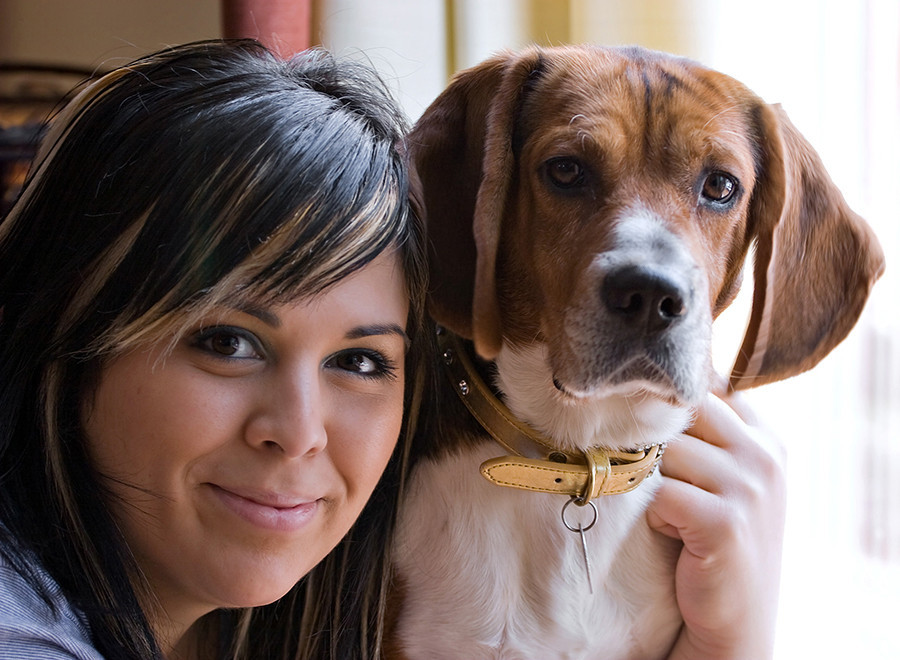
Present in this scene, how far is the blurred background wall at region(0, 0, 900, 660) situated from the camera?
4.54 ft

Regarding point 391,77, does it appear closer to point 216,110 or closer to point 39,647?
point 216,110

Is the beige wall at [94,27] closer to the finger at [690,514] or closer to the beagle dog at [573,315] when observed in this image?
the beagle dog at [573,315]

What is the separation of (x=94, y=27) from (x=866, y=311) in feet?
9.11

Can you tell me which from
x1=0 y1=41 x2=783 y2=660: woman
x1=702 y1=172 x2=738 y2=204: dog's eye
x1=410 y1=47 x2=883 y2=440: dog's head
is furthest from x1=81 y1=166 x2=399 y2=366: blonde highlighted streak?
x1=702 y1=172 x2=738 y2=204: dog's eye

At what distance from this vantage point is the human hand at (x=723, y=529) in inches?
47.1

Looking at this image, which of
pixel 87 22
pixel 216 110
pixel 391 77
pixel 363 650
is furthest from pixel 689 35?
pixel 87 22

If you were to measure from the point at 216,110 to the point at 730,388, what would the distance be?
79 centimetres

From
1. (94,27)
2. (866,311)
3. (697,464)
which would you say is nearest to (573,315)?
(697,464)

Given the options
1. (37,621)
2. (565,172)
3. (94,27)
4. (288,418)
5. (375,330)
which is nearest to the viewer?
(37,621)

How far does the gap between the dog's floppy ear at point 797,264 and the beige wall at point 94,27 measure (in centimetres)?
218

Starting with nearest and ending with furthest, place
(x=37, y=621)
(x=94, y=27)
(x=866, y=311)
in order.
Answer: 1. (x=37, y=621)
2. (x=866, y=311)
3. (x=94, y=27)

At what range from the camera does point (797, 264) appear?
4.00 feet

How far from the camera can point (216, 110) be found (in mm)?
971

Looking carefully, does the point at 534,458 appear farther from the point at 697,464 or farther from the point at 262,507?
the point at 262,507
